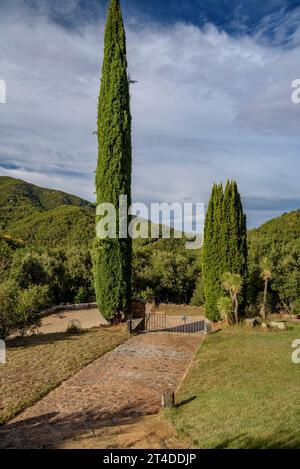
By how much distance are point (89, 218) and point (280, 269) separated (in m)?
34.8

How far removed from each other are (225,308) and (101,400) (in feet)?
32.8

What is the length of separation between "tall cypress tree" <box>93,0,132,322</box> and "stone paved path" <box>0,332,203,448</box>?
4.60m

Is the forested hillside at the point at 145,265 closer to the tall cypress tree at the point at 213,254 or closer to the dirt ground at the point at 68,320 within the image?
the tall cypress tree at the point at 213,254

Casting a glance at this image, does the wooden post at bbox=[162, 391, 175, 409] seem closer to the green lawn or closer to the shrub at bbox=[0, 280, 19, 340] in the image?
the green lawn

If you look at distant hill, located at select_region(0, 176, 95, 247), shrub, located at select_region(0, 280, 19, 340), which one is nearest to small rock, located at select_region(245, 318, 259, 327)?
shrub, located at select_region(0, 280, 19, 340)

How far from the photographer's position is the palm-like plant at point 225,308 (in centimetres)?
1698

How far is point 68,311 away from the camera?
73.6 ft

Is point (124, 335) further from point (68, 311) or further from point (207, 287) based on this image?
point (68, 311)

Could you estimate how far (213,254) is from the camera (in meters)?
19.0

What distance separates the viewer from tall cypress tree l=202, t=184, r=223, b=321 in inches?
739

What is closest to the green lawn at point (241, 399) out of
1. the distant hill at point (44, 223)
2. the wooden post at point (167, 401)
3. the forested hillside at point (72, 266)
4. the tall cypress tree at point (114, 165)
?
the wooden post at point (167, 401)

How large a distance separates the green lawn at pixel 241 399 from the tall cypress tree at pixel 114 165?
238 inches

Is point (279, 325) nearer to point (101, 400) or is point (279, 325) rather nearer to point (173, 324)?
point (173, 324)
